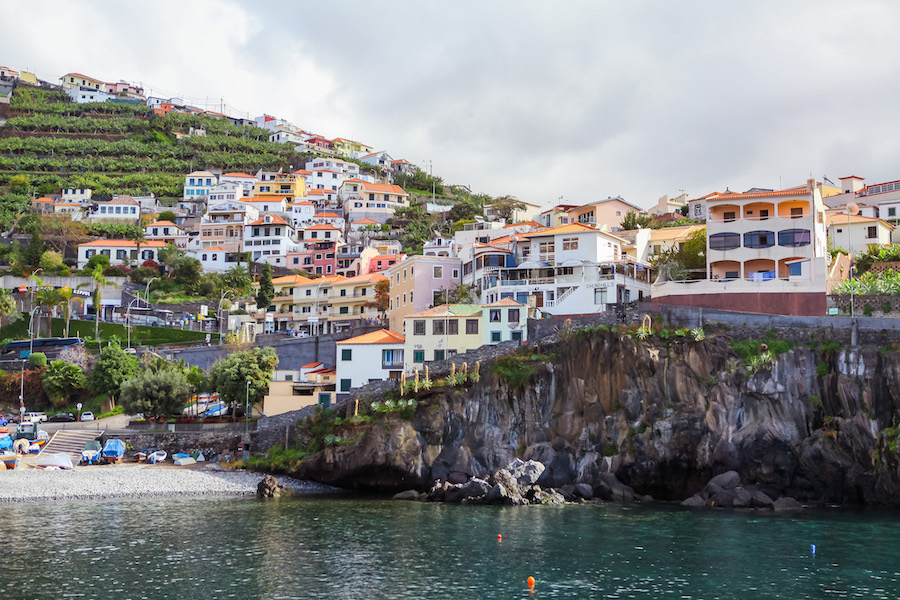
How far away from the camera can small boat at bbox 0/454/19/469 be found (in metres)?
61.7

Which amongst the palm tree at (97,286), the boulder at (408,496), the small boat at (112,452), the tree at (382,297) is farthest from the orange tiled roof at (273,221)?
the boulder at (408,496)

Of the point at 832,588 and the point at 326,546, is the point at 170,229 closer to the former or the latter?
the point at 326,546

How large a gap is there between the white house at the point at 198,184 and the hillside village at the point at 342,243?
0.80 feet

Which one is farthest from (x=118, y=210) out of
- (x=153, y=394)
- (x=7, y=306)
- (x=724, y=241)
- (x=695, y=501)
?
(x=695, y=501)

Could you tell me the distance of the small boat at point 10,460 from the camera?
61.7 m

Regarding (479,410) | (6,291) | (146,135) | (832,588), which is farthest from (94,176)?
(832,588)

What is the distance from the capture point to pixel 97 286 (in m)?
99.7

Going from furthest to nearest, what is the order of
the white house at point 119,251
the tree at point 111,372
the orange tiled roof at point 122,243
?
the orange tiled roof at point 122,243 < the white house at point 119,251 < the tree at point 111,372

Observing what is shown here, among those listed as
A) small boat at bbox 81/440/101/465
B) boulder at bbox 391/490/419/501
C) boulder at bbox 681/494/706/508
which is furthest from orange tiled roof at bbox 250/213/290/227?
boulder at bbox 681/494/706/508

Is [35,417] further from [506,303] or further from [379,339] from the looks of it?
[506,303]

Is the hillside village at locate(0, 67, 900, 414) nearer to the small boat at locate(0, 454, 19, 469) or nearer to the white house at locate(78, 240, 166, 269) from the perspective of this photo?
the white house at locate(78, 240, 166, 269)

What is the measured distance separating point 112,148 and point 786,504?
151 metres

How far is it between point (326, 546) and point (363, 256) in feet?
234

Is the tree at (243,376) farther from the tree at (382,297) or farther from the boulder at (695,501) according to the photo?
the boulder at (695,501)
